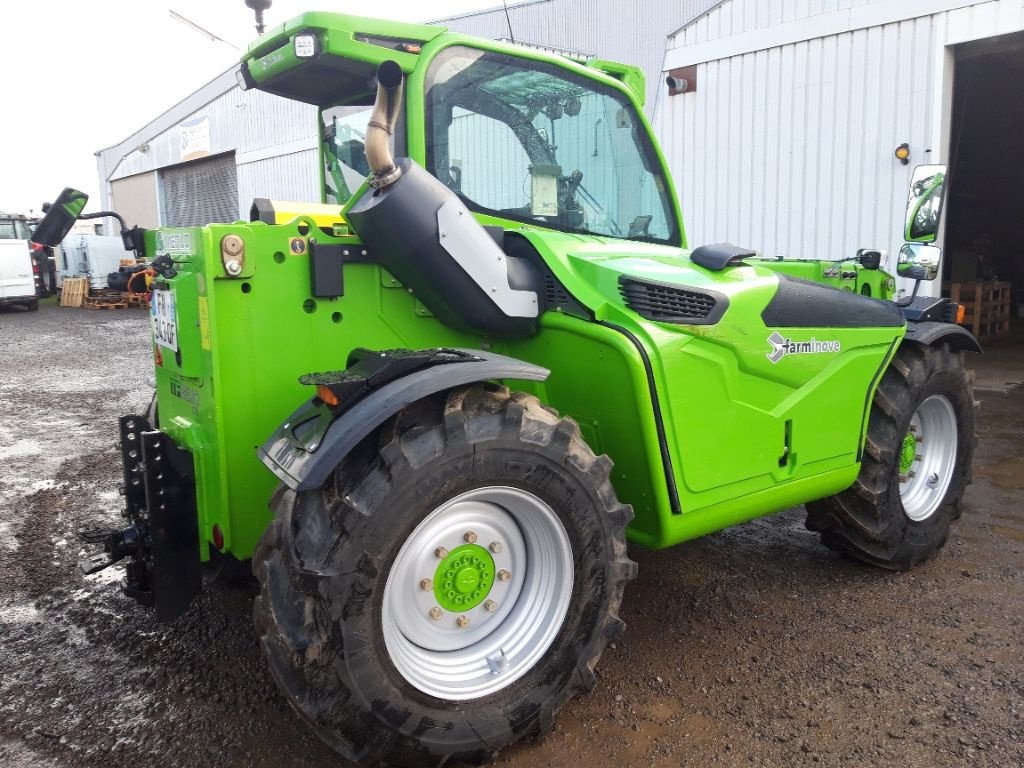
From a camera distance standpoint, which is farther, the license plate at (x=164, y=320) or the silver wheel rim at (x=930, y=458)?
the silver wheel rim at (x=930, y=458)

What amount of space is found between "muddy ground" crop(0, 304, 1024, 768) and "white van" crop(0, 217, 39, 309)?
19020 millimetres

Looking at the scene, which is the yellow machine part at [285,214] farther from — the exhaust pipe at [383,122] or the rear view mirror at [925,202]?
the rear view mirror at [925,202]

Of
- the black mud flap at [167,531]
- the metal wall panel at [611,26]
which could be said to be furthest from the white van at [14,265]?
the black mud flap at [167,531]

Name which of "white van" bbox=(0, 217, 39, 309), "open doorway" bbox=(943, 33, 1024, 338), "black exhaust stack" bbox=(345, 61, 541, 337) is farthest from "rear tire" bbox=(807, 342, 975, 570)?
"white van" bbox=(0, 217, 39, 309)

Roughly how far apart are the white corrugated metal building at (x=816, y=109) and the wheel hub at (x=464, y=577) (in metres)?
8.30

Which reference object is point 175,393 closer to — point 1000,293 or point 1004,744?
point 1004,744

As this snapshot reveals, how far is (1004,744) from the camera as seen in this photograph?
274cm

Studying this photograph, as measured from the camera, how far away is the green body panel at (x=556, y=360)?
281cm

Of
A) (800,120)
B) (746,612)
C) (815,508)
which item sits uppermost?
(800,120)

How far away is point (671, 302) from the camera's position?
3068 mm

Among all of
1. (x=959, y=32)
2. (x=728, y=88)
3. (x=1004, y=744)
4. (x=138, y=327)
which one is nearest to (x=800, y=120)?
(x=728, y=88)

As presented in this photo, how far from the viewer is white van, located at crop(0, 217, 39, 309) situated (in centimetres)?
2114

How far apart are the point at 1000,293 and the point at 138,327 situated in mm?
17469

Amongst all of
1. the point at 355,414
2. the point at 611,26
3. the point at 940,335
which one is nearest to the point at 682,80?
the point at 611,26
